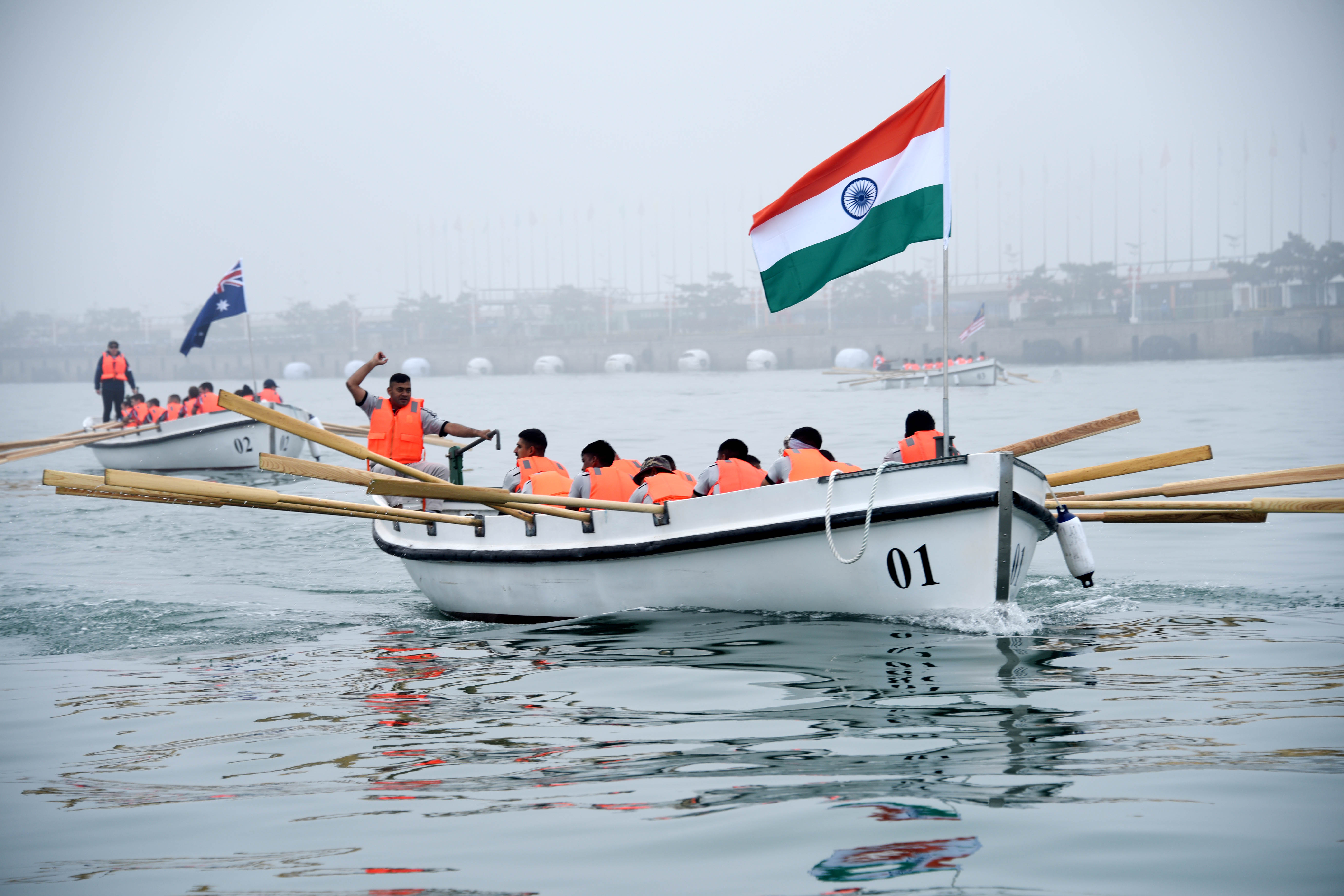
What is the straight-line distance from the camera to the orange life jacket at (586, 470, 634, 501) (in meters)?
9.27

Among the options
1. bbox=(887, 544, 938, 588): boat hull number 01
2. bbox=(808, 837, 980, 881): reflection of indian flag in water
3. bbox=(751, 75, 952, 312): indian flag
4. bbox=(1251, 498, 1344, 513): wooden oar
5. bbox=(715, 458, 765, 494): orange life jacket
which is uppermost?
bbox=(751, 75, 952, 312): indian flag

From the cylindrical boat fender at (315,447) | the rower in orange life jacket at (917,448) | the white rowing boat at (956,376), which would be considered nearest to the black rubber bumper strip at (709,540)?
the rower in orange life jacket at (917,448)

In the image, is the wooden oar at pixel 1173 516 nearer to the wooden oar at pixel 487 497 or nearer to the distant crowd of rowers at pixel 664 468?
the distant crowd of rowers at pixel 664 468

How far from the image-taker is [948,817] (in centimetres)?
436

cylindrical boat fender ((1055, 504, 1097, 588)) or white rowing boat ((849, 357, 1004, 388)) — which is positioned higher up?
white rowing boat ((849, 357, 1004, 388))

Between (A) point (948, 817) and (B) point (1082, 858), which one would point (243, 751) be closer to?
(A) point (948, 817)

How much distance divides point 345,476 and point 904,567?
4.18 meters

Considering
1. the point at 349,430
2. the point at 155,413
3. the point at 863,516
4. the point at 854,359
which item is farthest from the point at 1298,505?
the point at 854,359

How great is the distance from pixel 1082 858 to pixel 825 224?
216 inches

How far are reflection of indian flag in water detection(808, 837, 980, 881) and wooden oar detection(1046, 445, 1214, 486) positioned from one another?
4968 millimetres

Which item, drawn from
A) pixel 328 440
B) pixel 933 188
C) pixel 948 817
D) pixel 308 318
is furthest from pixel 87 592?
pixel 308 318

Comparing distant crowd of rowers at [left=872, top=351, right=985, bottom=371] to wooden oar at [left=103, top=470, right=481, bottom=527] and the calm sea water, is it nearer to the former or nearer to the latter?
the calm sea water

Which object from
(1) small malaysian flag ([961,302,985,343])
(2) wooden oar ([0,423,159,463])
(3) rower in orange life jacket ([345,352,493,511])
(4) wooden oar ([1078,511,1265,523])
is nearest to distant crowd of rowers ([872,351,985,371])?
(1) small malaysian flag ([961,302,985,343])

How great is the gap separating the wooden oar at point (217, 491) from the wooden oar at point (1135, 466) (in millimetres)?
5139
